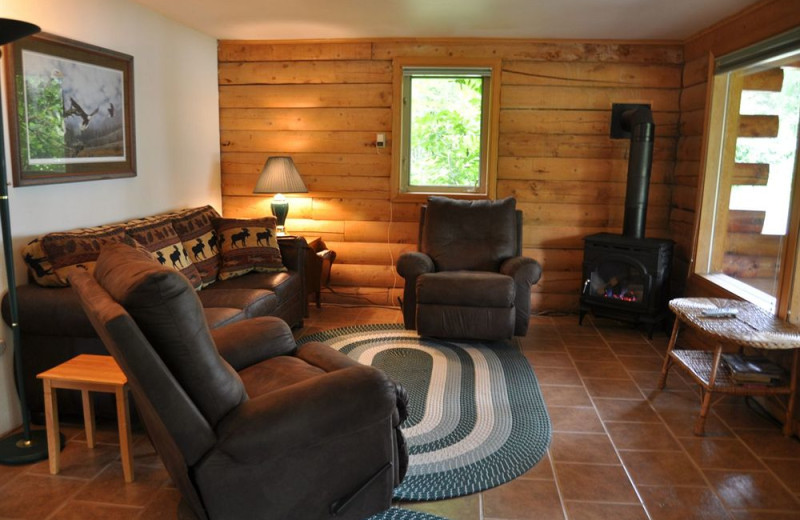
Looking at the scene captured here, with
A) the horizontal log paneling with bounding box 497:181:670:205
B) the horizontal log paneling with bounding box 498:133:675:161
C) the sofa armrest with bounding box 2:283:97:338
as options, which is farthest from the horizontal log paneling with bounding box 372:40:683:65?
the sofa armrest with bounding box 2:283:97:338

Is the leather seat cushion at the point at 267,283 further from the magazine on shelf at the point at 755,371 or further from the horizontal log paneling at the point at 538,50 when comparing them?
the magazine on shelf at the point at 755,371

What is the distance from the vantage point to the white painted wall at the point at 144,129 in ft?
9.98

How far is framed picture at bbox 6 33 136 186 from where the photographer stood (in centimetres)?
298

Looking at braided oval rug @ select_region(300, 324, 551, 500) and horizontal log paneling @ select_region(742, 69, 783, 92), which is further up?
horizontal log paneling @ select_region(742, 69, 783, 92)

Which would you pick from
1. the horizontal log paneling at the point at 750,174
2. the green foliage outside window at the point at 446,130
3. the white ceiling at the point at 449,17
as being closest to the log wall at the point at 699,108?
the horizontal log paneling at the point at 750,174

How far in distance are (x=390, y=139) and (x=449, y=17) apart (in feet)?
3.93

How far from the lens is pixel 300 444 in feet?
6.32

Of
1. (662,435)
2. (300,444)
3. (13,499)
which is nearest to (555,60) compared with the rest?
(662,435)

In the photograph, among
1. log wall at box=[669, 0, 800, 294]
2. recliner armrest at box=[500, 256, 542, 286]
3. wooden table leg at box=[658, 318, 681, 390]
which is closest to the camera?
wooden table leg at box=[658, 318, 681, 390]

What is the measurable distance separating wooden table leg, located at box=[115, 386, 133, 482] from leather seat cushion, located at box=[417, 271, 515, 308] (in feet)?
6.96

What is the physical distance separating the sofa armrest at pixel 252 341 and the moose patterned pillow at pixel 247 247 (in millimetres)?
1465

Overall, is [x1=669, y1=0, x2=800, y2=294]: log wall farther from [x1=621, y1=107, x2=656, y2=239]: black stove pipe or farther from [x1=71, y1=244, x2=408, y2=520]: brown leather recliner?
[x1=71, y1=244, x2=408, y2=520]: brown leather recliner

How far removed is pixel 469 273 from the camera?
432 centimetres

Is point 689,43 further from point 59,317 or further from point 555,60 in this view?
point 59,317
